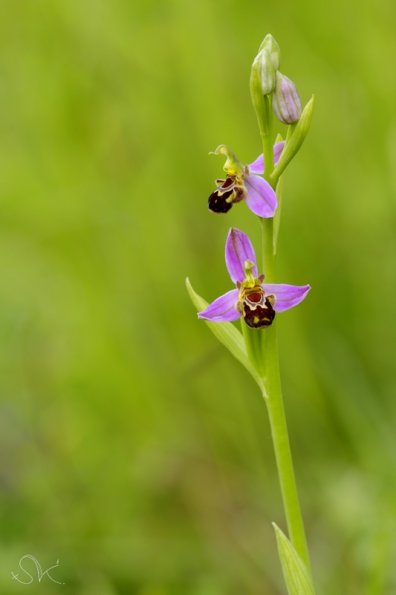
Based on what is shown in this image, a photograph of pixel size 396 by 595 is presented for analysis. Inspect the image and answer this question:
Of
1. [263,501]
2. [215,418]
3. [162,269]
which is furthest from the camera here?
[162,269]

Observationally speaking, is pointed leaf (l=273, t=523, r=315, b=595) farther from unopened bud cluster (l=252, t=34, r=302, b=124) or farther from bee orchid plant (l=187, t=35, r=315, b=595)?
unopened bud cluster (l=252, t=34, r=302, b=124)

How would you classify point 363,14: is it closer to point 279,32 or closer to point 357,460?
point 279,32

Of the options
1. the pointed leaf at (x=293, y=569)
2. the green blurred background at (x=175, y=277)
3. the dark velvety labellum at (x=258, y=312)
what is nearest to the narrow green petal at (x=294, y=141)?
the dark velvety labellum at (x=258, y=312)

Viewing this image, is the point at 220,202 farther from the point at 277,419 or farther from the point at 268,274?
the point at 277,419

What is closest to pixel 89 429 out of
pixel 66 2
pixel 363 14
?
pixel 66 2

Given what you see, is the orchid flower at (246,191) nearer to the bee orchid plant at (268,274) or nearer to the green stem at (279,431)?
the bee orchid plant at (268,274)

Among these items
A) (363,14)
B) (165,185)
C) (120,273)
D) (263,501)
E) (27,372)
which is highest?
(363,14)

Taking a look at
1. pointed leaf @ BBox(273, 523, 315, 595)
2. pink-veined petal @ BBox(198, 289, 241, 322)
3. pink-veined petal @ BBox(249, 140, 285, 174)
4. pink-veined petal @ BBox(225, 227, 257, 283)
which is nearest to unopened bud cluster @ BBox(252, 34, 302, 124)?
pink-veined petal @ BBox(249, 140, 285, 174)
